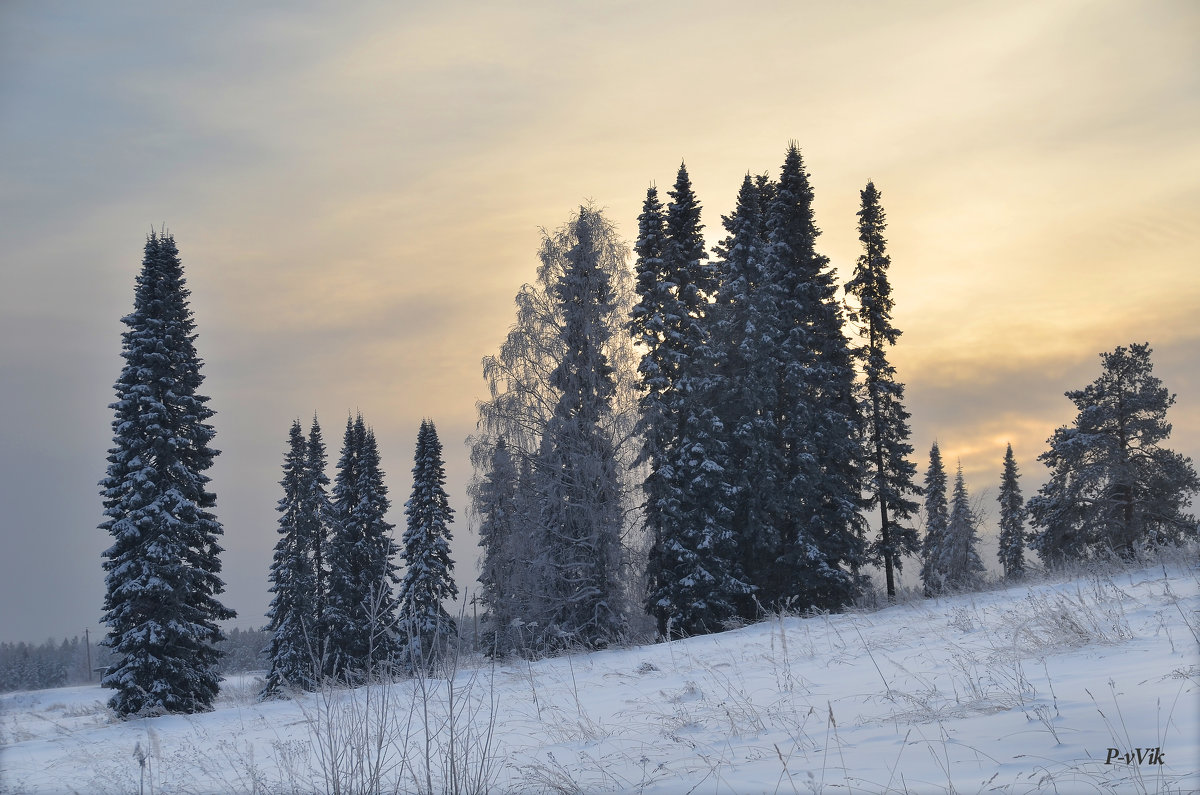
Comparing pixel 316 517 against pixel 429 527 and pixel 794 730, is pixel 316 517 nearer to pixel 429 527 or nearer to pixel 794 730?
pixel 429 527

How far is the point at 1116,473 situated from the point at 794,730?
28.9 m

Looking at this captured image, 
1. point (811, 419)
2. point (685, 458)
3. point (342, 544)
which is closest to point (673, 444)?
point (685, 458)

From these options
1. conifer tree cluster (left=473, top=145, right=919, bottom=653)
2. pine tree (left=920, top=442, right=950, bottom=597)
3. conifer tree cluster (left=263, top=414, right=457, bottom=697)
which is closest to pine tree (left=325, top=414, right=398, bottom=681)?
conifer tree cluster (left=263, top=414, right=457, bottom=697)

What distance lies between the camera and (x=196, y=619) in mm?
24406

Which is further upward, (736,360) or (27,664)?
(736,360)

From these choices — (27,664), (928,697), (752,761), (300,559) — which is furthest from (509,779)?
(27,664)

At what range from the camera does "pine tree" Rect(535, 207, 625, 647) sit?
22766 mm

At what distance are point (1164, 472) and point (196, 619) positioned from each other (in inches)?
1411

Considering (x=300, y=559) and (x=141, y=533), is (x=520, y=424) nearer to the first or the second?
(x=141, y=533)

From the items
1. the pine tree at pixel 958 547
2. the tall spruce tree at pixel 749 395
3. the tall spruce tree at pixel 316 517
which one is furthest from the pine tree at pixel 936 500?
the tall spruce tree at pixel 316 517

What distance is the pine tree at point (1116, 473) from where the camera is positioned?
27812 mm

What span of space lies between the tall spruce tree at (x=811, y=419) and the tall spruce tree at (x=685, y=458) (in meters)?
2.57

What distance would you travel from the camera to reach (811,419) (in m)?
27.0

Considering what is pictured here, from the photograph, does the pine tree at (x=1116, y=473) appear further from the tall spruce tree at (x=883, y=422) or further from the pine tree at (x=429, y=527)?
the pine tree at (x=429, y=527)
